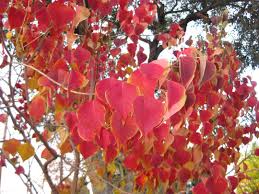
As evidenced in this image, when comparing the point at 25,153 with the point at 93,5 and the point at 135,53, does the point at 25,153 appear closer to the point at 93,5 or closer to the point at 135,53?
the point at 93,5

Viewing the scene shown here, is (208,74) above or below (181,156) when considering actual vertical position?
above

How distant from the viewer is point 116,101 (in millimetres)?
804

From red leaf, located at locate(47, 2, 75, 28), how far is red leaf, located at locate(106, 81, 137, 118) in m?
0.67

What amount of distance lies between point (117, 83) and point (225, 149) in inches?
91.3

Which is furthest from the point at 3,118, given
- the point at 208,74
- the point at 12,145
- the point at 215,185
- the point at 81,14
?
the point at 208,74

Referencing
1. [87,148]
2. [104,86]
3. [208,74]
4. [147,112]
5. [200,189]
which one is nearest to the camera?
[147,112]

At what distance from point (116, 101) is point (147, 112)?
65mm

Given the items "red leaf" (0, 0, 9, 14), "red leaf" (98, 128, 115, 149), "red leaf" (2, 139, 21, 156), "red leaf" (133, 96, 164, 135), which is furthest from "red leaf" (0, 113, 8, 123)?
"red leaf" (133, 96, 164, 135)

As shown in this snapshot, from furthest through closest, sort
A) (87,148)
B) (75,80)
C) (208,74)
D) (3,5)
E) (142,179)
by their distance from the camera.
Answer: (142,179)
(3,5)
(87,148)
(75,80)
(208,74)

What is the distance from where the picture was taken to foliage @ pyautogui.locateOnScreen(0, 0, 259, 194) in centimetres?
86

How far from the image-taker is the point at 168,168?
2.12 metres

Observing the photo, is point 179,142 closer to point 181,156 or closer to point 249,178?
point 181,156

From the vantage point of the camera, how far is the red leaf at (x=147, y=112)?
752mm

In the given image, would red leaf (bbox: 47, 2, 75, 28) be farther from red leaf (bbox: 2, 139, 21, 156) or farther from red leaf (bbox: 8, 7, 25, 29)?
red leaf (bbox: 2, 139, 21, 156)
